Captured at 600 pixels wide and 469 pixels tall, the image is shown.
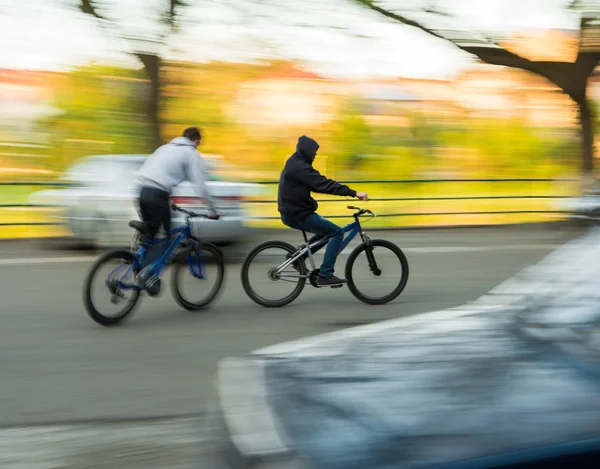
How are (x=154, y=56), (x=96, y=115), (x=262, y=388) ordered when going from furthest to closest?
1. (x=96, y=115)
2. (x=154, y=56)
3. (x=262, y=388)

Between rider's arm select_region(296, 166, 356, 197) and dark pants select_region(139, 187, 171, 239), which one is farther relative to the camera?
rider's arm select_region(296, 166, 356, 197)

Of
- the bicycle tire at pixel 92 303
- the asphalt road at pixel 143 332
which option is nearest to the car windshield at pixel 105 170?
the asphalt road at pixel 143 332

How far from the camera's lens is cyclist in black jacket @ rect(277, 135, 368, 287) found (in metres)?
8.52

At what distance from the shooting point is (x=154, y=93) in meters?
19.0

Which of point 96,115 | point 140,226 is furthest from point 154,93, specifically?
point 140,226

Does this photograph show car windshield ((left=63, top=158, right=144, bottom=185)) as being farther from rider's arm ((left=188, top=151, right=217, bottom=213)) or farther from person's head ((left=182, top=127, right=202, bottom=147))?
rider's arm ((left=188, top=151, right=217, bottom=213))

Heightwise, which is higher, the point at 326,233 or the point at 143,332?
the point at 326,233

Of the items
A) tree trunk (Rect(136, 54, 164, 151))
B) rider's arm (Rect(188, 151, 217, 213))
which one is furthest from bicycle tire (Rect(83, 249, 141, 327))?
tree trunk (Rect(136, 54, 164, 151))

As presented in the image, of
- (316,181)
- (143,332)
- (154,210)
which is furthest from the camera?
(316,181)

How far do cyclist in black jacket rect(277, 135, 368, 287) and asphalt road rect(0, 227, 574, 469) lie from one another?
0.68 m

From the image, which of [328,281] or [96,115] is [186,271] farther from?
[96,115]

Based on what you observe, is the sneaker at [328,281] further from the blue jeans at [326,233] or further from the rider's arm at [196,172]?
the rider's arm at [196,172]

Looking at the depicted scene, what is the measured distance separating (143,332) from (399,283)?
8.72 feet

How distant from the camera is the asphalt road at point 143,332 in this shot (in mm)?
5574
